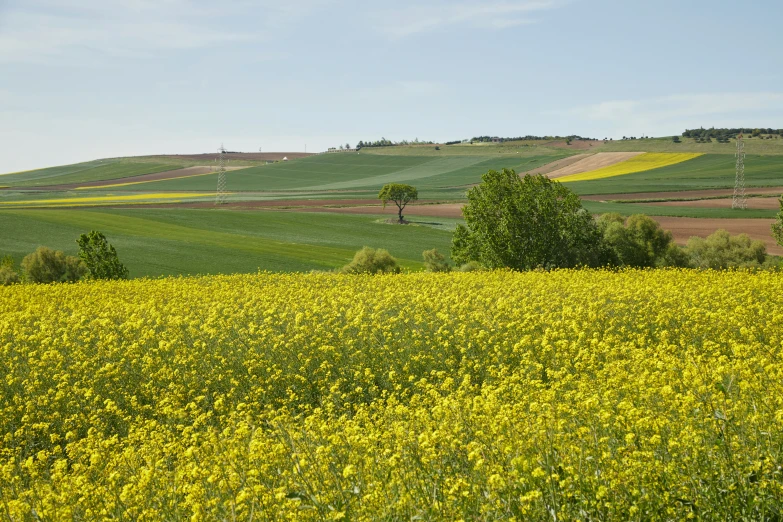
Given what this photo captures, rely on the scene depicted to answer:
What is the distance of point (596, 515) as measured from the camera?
599 centimetres

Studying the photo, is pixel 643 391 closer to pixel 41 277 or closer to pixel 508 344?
pixel 508 344

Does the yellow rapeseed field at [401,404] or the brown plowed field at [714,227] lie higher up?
the yellow rapeseed field at [401,404]

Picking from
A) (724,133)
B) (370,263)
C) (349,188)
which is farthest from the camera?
(724,133)

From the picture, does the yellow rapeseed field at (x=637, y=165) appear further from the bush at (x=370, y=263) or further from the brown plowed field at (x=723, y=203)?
the bush at (x=370, y=263)

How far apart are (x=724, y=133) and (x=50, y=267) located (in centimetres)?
14157

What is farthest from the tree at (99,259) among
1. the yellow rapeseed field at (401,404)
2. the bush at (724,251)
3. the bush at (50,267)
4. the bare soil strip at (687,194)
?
the bare soil strip at (687,194)

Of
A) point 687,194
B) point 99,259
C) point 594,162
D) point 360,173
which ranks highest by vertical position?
point 360,173

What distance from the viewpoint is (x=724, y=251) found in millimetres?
46688

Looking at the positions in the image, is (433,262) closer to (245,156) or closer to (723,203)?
(723,203)

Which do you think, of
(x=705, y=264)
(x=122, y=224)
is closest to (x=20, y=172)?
(x=122, y=224)

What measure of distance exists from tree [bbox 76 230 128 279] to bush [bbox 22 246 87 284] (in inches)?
32.7

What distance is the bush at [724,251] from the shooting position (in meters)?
45.8

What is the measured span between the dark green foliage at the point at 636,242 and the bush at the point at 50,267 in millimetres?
34519

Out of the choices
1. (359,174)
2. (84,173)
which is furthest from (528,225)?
(84,173)
